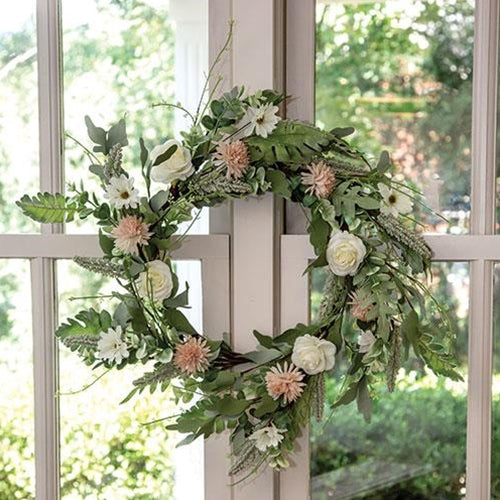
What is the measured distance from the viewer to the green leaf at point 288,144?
3.78 ft

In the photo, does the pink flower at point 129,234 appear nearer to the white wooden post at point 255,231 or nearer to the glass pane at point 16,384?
the white wooden post at point 255,231

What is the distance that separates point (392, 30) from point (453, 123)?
164 mm

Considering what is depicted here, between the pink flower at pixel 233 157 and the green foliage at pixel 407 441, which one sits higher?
the pink flower at pixel 233 157

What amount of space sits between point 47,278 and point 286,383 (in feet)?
1.39

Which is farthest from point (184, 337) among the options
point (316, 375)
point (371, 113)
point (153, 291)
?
point (371, 113)

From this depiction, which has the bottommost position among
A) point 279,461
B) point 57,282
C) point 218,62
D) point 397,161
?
point 279,461

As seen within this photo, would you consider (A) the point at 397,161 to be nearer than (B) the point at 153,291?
No

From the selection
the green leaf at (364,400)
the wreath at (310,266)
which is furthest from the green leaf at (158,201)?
the green leaf at (364,400)

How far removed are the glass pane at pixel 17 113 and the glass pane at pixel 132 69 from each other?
0.19ft

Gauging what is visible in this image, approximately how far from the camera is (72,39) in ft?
4.28

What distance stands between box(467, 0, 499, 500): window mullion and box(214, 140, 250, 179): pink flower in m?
0.35

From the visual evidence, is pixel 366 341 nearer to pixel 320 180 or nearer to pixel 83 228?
pixel 320 180

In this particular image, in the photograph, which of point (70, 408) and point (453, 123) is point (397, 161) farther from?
point (70, 408)

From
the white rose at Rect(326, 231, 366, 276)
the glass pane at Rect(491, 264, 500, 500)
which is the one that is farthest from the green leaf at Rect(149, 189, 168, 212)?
the glass pane at Rect(491, 264, 500, 500)
